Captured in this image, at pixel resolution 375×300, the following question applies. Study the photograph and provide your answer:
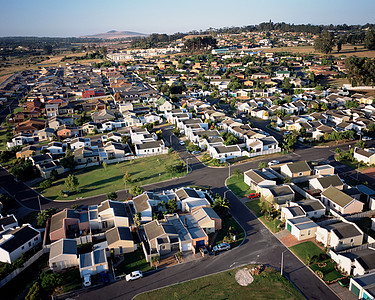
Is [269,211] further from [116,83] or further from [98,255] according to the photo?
[116,83]

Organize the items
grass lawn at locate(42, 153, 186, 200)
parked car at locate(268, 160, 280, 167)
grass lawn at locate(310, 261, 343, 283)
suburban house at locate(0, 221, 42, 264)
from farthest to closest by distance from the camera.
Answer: parked car at locate(268, 160, 280, 167), grass lawn at locate(42, 153, 186, 200), suburban house at locate(0, 221, 42, 264), grass lawn at locate(310, 261, 343, 283)

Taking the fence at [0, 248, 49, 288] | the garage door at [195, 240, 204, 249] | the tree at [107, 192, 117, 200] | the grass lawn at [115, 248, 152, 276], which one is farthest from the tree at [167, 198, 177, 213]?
the fence at [0, 248, 49, 288]

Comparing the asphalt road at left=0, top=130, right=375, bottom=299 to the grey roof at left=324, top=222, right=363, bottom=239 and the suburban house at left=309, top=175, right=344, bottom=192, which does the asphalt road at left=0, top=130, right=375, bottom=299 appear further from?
the suburban house at left=309, top=175, right=344, bottom=192

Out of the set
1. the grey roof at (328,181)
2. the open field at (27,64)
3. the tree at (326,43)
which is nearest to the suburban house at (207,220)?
the grey roof at (328,181)

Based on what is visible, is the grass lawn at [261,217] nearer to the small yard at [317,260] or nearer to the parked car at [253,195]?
the parked car at [253,195]

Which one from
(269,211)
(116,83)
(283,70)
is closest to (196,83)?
(116,83)

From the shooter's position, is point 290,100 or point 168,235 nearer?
point 168,235

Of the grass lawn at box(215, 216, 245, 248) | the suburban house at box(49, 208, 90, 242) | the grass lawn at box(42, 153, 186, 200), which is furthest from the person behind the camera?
the grass lawn at box(42, 153, 186, 200)
